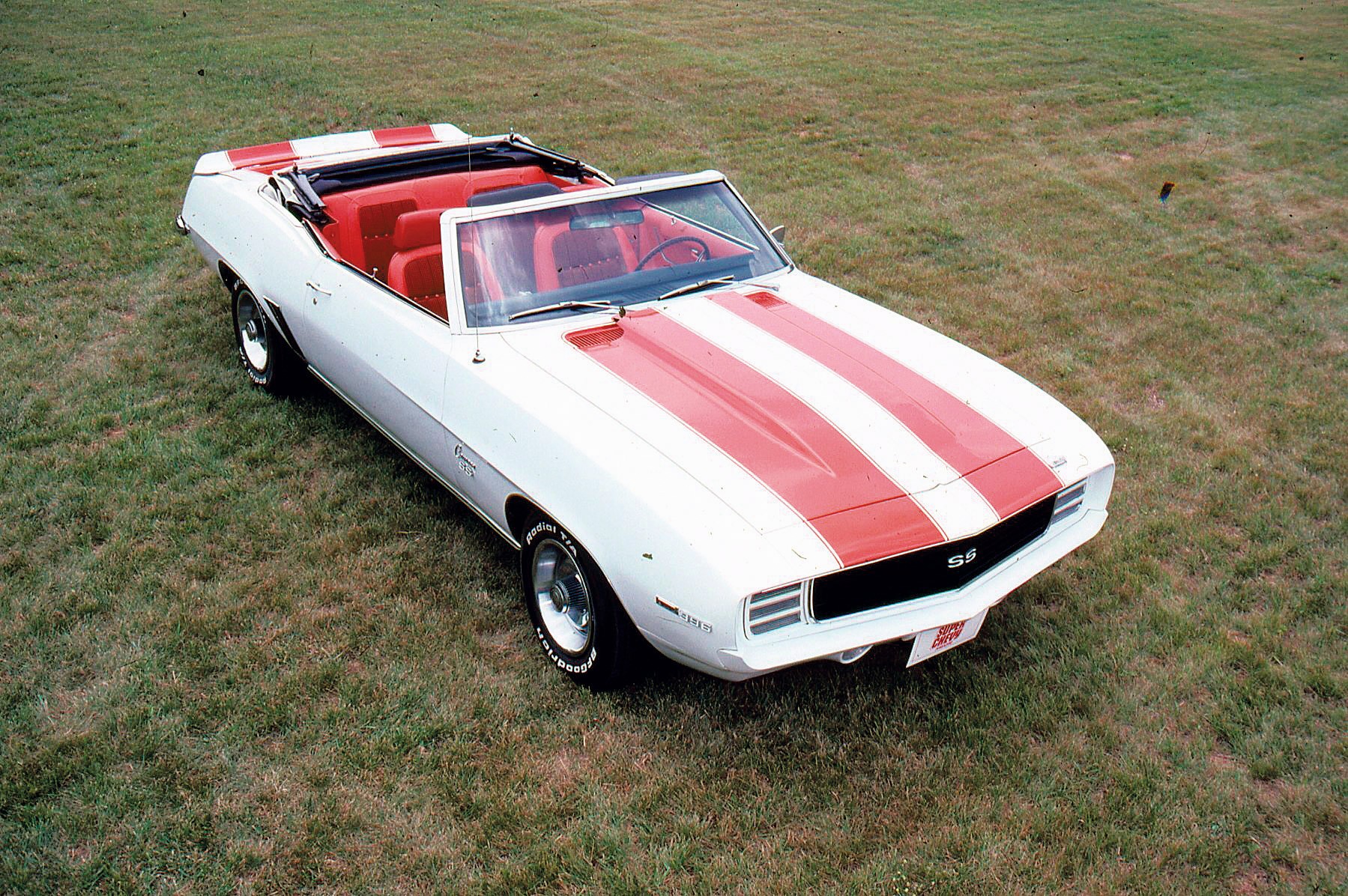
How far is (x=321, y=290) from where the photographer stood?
4.57 metres

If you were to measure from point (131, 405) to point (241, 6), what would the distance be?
11704 millimetres

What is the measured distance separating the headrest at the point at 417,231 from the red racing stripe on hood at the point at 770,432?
114cm

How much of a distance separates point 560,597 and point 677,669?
1.56 feet

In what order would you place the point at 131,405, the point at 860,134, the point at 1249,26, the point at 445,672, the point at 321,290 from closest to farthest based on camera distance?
the point at 445,672 → the point at 321,290 → the point at 131,405 → the point at 860,134 → the point at 1249,26

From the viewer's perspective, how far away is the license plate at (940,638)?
305cm

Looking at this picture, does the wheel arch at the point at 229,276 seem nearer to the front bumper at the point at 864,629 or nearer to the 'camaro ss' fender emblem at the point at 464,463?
the 'camaro ss' fender emblem at the point at 464,463

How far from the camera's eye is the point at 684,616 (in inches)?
113

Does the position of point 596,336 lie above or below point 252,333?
above

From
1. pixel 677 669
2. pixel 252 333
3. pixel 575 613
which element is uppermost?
pixel 252 333

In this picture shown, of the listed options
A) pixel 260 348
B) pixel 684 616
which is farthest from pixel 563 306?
pixel 260 348

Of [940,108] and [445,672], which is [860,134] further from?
[445,672]

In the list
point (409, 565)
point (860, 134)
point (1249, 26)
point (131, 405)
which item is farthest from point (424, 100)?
point (1249, 26)

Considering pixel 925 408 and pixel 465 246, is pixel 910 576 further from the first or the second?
pixel 465 246

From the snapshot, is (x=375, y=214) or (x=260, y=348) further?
(x=260, y=348)
